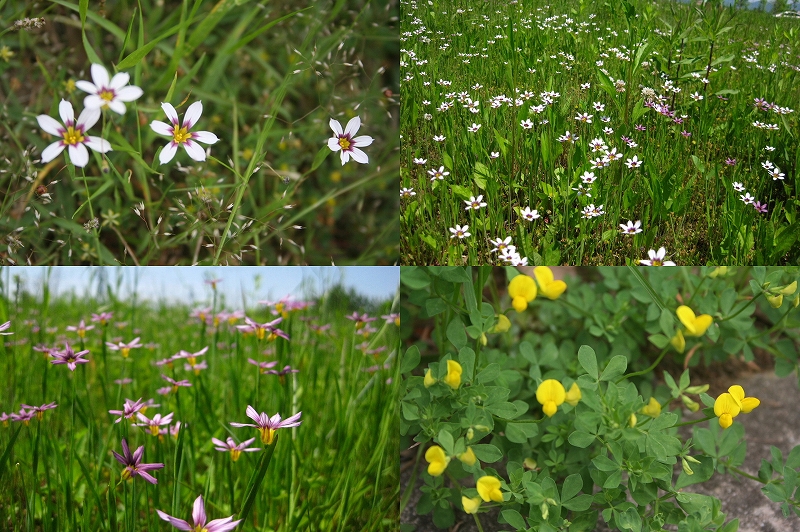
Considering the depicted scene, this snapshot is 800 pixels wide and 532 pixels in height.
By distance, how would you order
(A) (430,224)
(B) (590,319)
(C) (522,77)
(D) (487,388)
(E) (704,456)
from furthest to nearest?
1. (C) (522,77)
2. (A) (430,224)
3. (B) (590,319)
4. (E) (704,456)
5. (D) (487,388)

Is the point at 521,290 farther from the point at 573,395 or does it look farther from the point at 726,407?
the point at 726,407

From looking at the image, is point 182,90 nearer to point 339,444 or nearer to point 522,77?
point 522,77

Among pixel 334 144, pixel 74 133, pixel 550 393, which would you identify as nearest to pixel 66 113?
pixel 74 133

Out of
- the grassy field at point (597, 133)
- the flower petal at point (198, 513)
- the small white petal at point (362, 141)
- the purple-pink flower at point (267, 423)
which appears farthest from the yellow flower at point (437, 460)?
the small white petal at point (362, 141)

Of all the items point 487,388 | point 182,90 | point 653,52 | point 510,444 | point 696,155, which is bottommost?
point 510,444

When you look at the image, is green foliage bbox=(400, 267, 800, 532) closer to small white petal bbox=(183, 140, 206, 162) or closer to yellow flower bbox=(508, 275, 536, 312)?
yellow flower bbox=(508, 275, 536, 312)

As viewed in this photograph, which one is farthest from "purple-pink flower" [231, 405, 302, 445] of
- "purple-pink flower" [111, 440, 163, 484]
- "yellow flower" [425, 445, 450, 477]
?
"yellow flower" [425, 445, 450, 477]

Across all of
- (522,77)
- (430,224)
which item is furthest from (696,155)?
(430,224)
